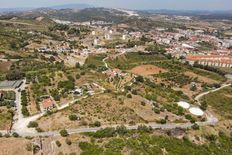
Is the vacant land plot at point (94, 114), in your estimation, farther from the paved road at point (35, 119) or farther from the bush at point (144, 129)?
the bush at point (144, 129)

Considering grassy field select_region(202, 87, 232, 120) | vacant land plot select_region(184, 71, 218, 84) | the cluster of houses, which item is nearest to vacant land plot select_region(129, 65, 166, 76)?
vacant land plot select_region(184, 71, 218, 84)

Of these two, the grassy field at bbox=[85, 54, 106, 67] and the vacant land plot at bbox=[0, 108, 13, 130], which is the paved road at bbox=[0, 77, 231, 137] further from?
the grassy field at bbox=[85, 54, 106, 67]

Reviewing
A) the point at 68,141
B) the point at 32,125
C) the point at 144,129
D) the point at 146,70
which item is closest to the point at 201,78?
the point at 146,70

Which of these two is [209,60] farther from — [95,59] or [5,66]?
[5,66]

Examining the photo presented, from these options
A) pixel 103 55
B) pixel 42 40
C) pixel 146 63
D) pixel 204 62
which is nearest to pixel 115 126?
pixel 146 63

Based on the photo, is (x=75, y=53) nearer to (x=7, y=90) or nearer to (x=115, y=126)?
(x=7, y=90)

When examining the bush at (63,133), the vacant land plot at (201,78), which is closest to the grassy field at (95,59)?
the vacant land plot at (201,78)

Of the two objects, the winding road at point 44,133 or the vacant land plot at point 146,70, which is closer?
the winding road at point 44,133
